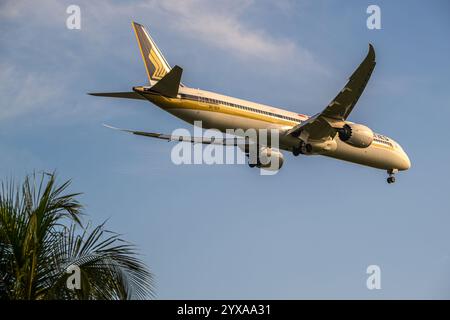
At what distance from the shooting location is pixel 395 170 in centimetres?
5228

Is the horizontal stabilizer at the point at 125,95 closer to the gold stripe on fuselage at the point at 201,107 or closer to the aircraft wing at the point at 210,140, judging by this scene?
the gold stripe on fuselage at the point at 201,107

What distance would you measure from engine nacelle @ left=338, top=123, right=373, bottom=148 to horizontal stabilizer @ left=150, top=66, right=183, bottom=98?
11217 mm

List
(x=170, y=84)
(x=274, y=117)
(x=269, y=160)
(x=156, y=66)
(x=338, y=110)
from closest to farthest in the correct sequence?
(x=170, y=84) → (x=338, y=110) → (x=274, y=117) → (x=156, y=66) → (x=269, y=160)

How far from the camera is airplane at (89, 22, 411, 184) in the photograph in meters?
41.3

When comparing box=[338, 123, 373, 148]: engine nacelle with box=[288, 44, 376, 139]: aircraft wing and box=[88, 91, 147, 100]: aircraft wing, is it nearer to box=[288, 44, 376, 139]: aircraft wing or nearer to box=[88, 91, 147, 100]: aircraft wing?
box=[288, 44, 376, 139]: aircraft wing

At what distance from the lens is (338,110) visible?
4422 centimetres

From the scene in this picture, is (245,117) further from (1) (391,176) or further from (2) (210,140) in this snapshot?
(1) (391,176)

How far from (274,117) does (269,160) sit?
4517 mm

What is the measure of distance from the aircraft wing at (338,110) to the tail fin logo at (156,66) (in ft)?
30.8

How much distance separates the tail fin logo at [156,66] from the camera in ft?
153

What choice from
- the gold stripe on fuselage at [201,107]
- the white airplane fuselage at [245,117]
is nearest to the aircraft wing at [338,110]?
the white airplane fuselage at [245,117]
